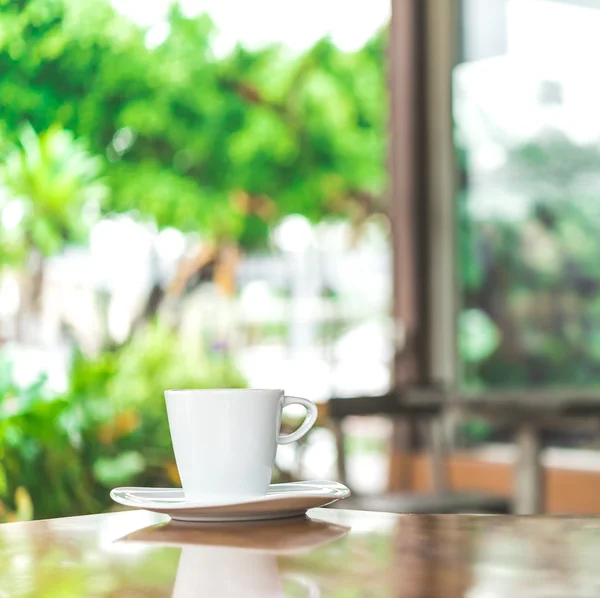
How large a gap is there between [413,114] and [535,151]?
2.12 ft

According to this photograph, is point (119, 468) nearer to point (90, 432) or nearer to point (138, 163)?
point (90, 432)

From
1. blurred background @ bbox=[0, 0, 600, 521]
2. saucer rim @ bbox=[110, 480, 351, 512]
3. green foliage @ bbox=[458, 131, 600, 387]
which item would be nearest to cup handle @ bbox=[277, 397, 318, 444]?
saucer rim @ bbox=[110, 480, 351, 512]

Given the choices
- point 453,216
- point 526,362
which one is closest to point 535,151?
point 453,216

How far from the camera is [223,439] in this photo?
679 mm

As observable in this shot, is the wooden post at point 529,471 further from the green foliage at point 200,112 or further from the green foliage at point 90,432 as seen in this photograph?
the green foliage at point 200,112

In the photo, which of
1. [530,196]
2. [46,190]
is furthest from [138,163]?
[530,196]

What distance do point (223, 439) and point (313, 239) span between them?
4.47 m

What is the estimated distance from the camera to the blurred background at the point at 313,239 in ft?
9.16

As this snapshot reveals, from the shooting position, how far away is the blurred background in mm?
2791

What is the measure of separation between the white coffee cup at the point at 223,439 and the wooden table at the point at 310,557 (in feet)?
0.10

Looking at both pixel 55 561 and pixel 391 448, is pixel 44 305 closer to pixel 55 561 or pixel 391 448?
pixel 391 448

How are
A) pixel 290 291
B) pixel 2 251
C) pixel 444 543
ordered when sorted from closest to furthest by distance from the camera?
1. pixel 444 543
2. pixel 2 251
3. pixel 290 291

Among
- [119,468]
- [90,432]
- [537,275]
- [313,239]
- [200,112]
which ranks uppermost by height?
[200,112]

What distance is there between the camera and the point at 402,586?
480 mm
